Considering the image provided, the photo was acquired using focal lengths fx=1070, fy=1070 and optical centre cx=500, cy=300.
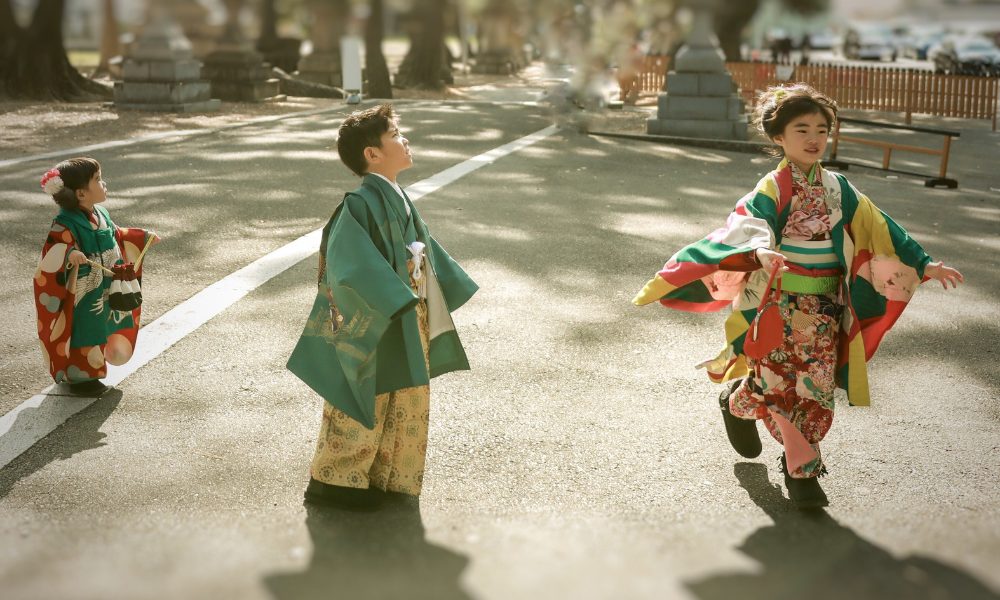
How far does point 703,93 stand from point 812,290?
13123 millimetres

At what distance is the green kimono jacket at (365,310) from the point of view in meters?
3.64

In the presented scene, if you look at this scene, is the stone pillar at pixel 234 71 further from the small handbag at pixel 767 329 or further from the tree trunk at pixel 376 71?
the small handbag at pixel 767 329

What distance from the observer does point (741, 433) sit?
4.38m

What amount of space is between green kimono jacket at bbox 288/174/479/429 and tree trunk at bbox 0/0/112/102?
19.8 metres

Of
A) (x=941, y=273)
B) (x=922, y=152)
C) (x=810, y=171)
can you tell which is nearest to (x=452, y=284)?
(x=810, y=171)

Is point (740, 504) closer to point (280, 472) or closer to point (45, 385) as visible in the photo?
point (280, 472)

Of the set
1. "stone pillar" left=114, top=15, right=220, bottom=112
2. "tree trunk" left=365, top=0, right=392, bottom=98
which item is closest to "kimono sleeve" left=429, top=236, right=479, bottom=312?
"stone pillar" left=114, top=15, right=220, bottom=112

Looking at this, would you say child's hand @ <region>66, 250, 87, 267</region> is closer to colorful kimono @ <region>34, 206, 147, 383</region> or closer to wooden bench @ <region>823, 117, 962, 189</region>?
colorful kimono @ <region>34, 206, 147, 383</region>

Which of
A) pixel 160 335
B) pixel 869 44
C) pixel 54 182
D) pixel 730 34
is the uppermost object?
pixel 869 44

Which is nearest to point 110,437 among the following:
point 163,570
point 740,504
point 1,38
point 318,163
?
point 163,570

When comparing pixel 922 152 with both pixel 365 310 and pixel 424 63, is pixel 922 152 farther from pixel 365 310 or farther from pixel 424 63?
pixel 424 63

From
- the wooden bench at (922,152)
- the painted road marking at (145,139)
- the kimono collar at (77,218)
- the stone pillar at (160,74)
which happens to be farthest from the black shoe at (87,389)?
the stone pillar at (160,74)

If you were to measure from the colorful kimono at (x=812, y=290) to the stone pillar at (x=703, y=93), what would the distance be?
12594 millimetres

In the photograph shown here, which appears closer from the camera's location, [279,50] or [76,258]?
[76,258]
